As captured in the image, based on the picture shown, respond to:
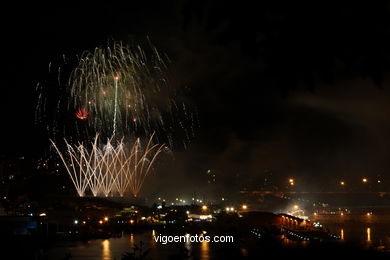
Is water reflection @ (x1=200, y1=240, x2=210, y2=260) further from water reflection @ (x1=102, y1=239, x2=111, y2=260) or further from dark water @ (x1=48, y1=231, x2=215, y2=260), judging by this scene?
water reflection @ (x1=102, y1=239, x2=111, y2=260)

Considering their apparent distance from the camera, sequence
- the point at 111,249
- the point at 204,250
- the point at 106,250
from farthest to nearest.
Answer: the point at 111,249 < the point at 106,250 < the point at 204,250

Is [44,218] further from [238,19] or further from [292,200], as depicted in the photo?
[292,200]

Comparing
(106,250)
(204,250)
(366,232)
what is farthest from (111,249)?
(366,232)

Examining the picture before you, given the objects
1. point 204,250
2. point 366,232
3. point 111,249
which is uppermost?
point 204,250

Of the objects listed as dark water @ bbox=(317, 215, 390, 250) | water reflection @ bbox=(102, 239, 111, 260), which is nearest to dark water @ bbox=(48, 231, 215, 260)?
water reflection @ bbox=(102, 239, 111, 260)

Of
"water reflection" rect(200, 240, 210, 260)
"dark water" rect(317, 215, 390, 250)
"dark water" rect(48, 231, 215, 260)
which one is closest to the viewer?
"water reflection" rect(200, 240, 210, 260)

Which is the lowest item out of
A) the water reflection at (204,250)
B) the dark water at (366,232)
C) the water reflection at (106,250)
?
the dark water at (366,232)

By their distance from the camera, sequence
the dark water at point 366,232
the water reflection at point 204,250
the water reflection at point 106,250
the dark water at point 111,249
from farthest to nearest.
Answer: the dark water at point 366,232 → the water reflection at point 106,250 → the dark water at point 111,249 → the water reflection at point 204,250

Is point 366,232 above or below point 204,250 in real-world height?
below

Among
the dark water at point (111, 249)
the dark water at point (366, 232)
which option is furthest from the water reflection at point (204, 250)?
the dark water at point (366, 232)

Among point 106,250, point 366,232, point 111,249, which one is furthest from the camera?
point 366,232

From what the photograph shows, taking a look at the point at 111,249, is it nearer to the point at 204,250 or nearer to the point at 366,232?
the point at 204,250

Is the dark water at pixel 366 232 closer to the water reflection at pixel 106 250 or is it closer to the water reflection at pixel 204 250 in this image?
the water reflection at pixel 204 250
